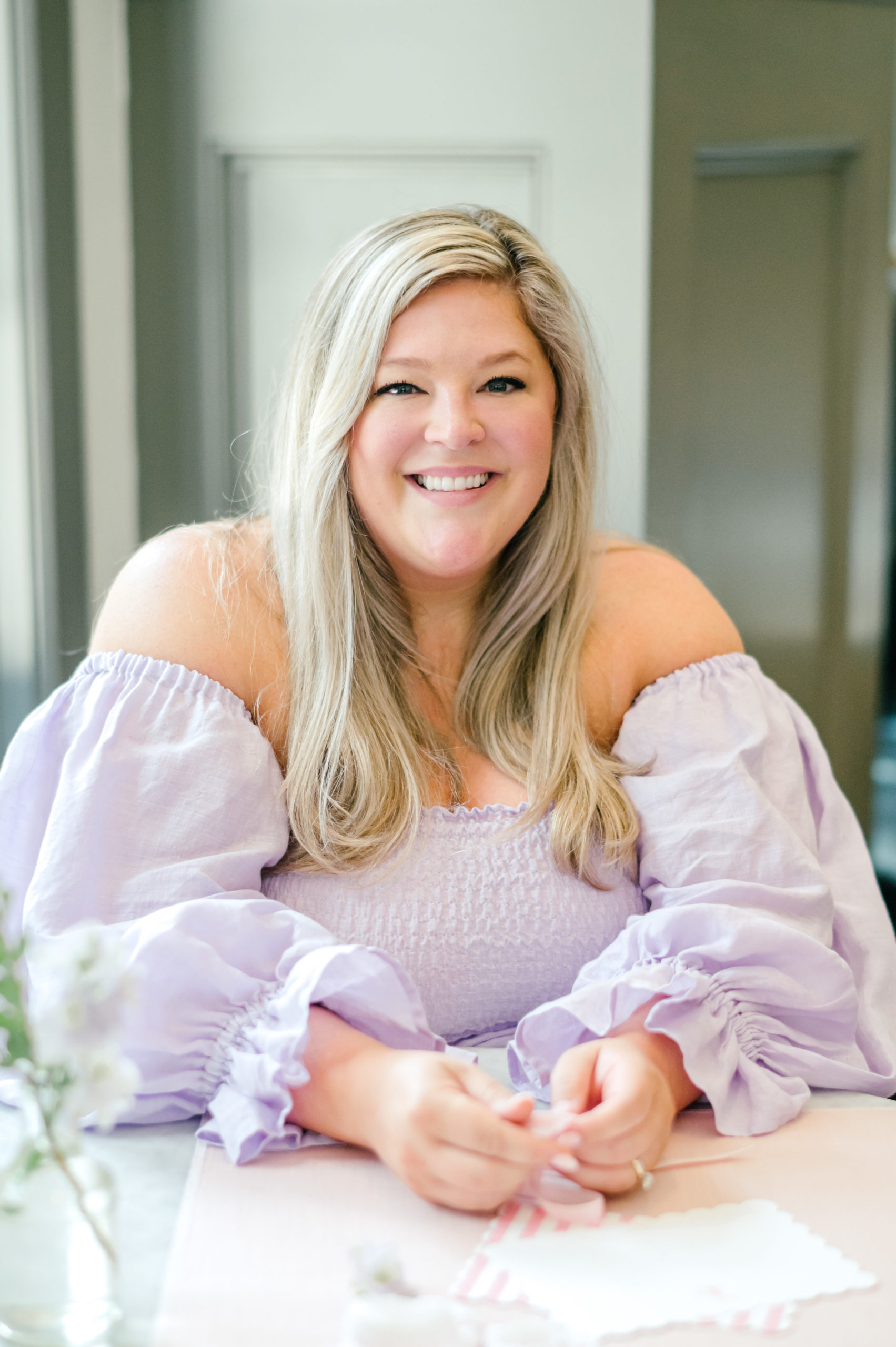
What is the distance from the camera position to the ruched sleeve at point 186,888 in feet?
2.93

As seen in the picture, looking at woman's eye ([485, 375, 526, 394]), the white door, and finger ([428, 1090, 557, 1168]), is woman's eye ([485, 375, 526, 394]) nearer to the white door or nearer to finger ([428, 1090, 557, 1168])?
the white door

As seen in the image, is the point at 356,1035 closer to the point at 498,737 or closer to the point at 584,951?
the point at 584,951

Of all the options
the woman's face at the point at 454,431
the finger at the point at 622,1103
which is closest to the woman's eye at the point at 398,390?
the woman's face at the point at 454,431

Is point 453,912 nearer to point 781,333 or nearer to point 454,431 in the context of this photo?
point 454,431

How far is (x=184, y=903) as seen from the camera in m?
0.94

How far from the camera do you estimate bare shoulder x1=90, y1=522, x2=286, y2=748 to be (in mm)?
1152

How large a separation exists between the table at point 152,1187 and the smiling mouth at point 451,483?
566mm

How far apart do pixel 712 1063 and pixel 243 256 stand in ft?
4.85

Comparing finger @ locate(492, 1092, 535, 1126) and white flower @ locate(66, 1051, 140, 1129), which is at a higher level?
white flower @ locate(66, 1051, 140, 1129)

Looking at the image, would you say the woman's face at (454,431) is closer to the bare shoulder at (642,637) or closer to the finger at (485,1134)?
the bare shoulder at (642,637)

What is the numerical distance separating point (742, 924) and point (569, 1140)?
30cm

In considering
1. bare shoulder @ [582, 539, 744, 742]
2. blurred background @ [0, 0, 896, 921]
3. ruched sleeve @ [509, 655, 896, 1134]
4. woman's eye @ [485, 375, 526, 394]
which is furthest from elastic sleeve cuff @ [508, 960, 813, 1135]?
blurred background @ [0, 0, 896, 921]

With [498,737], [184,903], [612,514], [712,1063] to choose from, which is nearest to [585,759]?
[498,737]

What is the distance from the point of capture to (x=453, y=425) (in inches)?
45.6
